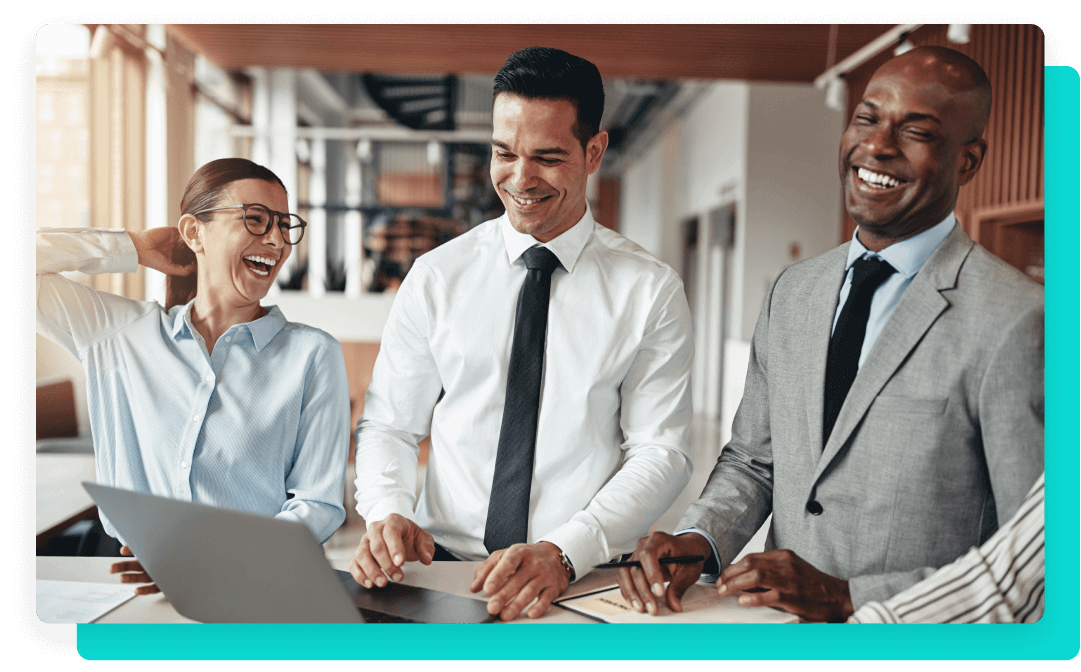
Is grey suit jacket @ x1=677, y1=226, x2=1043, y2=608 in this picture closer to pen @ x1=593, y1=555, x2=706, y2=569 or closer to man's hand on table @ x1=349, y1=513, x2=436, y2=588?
pen @ x1=593, y1=555, x2=706, y2=569

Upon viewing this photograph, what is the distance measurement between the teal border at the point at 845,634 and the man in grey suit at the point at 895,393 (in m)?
0.14

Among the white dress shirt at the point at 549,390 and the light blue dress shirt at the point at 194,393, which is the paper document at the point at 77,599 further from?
the white dress shirt at the point at 549,390

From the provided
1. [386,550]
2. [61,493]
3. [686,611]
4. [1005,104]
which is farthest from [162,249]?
[1005,104]

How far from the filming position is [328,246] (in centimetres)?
253

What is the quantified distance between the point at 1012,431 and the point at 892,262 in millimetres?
444

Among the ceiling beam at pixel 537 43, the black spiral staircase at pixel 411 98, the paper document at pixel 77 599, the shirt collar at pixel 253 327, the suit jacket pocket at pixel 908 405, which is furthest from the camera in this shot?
the black spiral staircase at pixel 411 98

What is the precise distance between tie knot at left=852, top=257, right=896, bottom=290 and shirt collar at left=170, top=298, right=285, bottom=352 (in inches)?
56.4

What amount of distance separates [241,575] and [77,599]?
18.1 inches

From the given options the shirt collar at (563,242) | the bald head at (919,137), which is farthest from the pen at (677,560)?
the bald head at (919,137)

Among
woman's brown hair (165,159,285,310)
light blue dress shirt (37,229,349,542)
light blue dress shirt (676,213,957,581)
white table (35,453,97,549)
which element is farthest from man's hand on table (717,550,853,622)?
white table (35,453,97,549)

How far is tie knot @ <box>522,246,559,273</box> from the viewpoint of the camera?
1.93 meters

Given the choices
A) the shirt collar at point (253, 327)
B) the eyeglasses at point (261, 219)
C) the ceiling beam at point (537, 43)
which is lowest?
the shirt collar at point (253, 327)

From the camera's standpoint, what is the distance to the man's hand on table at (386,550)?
180cm

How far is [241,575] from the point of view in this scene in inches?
71.7
